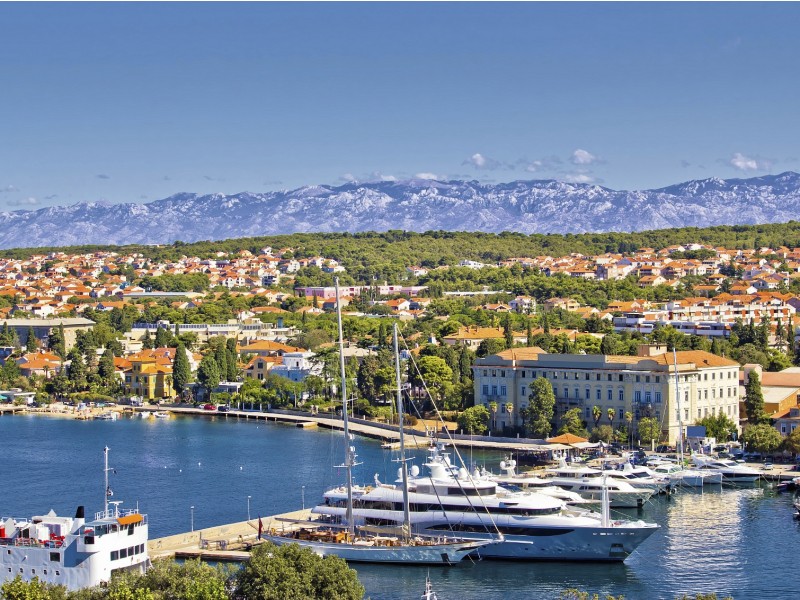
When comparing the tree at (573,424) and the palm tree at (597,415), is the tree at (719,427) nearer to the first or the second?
the palm tree at (597,415)

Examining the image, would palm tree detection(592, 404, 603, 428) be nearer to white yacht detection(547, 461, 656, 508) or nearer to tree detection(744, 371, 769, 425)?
tree detection(744, 371, 769, 425)

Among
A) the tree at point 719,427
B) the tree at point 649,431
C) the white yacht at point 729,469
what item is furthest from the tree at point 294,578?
the tree at point 719,427

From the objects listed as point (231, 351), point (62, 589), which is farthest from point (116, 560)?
point (231, 351)

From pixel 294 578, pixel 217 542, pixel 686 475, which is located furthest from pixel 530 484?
pixel 294 578

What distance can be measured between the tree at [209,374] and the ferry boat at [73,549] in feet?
105

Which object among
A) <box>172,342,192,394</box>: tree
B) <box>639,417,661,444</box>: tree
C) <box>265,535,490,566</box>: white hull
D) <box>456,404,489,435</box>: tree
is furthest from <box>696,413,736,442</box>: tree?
<box>172,342,192,394</box>: tree

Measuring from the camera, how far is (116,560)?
739 inches

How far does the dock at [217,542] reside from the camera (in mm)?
23422

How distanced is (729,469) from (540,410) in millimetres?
7101

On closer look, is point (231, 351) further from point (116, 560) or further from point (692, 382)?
point (116, 560)

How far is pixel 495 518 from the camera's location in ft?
81.1

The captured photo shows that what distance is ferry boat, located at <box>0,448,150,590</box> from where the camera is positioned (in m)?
18.5

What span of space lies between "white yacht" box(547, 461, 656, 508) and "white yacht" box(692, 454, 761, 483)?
290cm

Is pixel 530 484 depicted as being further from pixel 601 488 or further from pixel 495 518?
pixel 495 518
